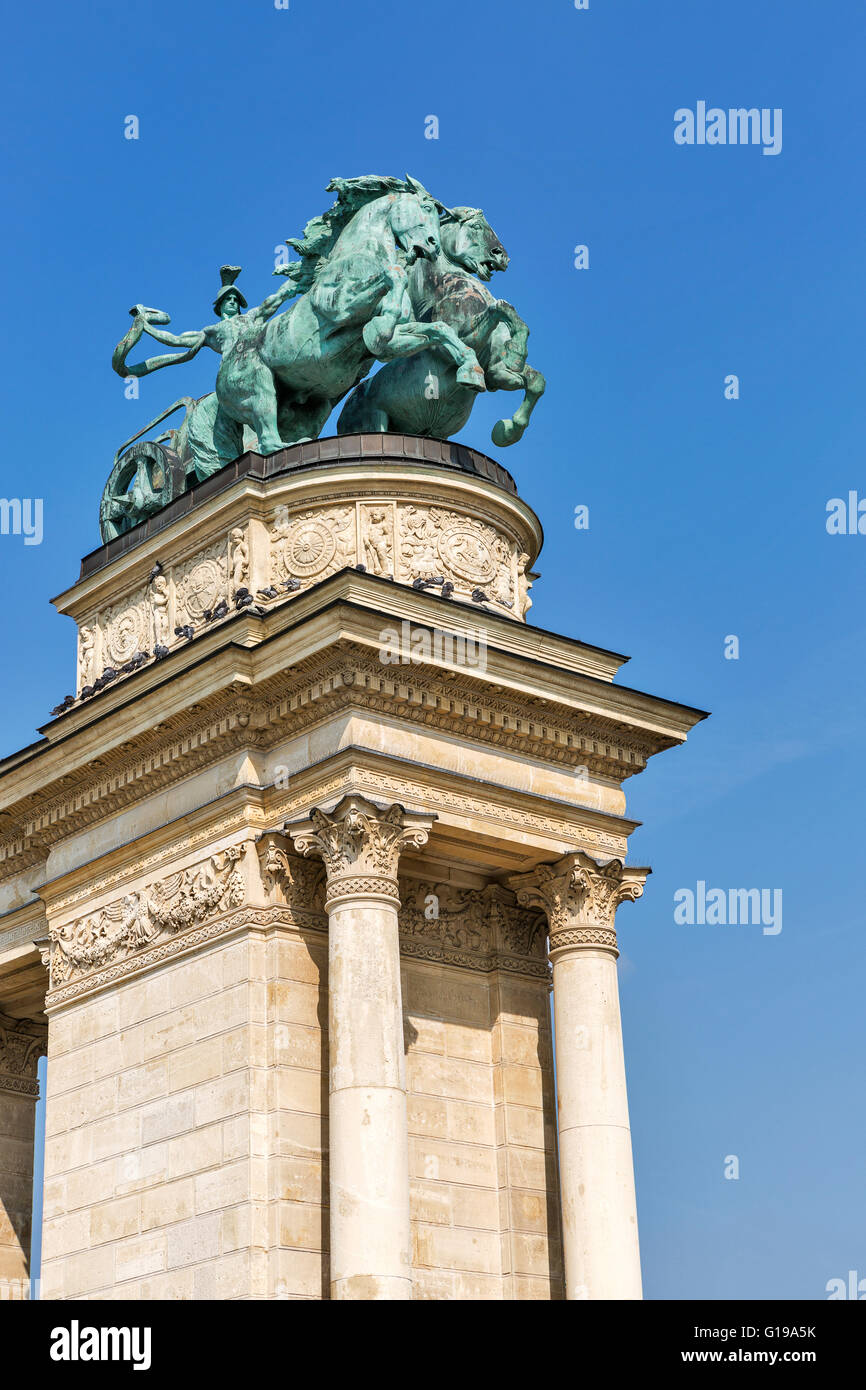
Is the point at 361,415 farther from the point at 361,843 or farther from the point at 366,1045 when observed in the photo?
the point at 366,1045

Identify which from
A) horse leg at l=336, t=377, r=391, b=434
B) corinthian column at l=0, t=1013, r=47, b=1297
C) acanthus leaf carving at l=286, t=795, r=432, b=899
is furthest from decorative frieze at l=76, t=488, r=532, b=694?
corinthian column at l=0, t=1013, r=47, b=1297

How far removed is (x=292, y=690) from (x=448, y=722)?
191 centimetres

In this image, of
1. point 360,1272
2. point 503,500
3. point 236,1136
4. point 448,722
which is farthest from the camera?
point 503,500

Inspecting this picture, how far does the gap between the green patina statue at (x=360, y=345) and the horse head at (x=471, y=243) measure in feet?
0.05

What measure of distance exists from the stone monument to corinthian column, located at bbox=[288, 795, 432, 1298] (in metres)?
0.04

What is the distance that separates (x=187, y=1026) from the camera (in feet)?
79.6

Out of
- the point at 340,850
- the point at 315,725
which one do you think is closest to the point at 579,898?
the point at 340,850

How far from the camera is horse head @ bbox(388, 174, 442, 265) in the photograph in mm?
27844

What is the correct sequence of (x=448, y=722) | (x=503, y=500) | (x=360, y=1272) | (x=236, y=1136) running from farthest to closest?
(x=503, y=500), (x=448, y=722), (x=236, y=1136), (x=360, y=1272)

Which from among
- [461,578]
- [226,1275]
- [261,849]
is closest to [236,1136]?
[226,1275]

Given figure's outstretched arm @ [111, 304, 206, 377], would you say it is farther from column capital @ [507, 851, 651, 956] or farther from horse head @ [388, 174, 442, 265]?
column capital @ [507, 851, 651, 956]

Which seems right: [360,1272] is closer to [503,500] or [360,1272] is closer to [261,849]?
[261,849]

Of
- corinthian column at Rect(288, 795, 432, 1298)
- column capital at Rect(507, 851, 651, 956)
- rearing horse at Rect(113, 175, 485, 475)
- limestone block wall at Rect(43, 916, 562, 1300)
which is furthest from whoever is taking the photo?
rearing horse at Rect(113, 175, 485, 475)

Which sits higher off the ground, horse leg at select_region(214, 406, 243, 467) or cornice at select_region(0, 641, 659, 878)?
horse leg at select_region(214, 406, 243, 467)
